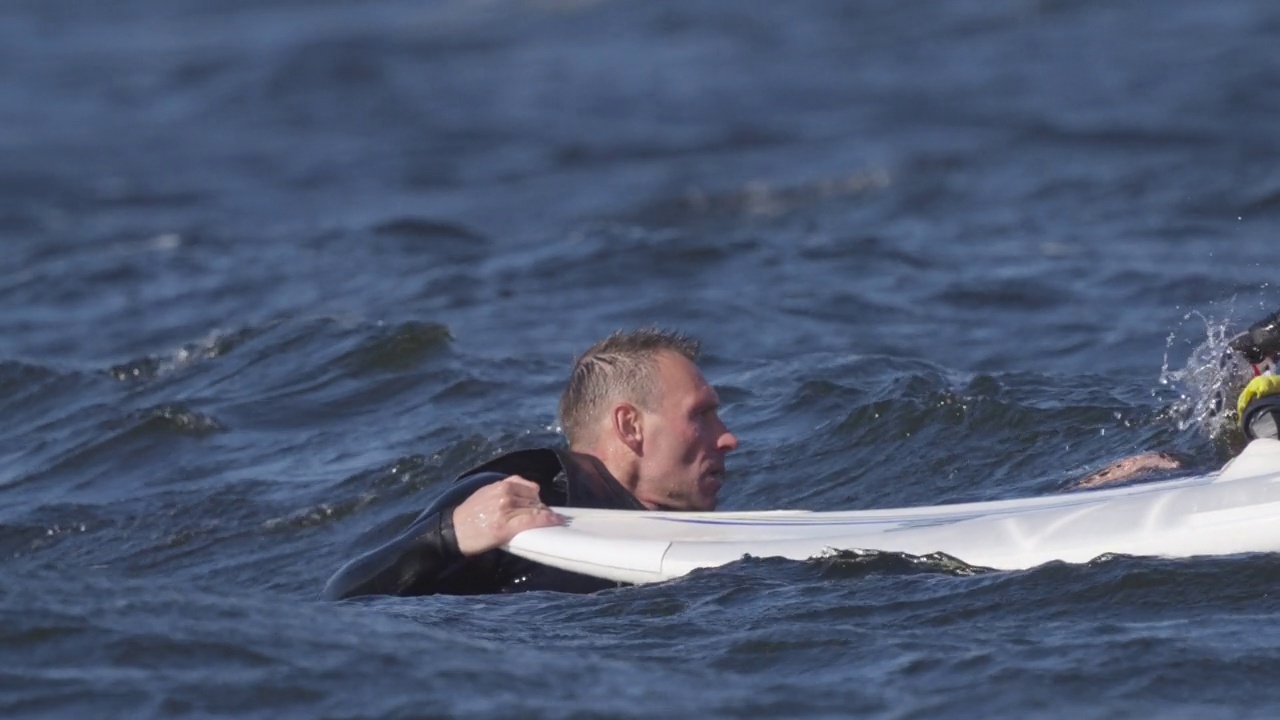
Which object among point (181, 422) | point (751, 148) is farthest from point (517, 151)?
point (181, 422)

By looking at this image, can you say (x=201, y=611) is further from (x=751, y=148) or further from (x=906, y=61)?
(x=906, y=61)

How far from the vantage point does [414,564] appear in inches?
252

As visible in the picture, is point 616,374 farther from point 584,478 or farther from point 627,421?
point 584,478

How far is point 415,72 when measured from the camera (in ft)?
86.5

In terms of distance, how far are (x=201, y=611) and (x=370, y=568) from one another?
77cm

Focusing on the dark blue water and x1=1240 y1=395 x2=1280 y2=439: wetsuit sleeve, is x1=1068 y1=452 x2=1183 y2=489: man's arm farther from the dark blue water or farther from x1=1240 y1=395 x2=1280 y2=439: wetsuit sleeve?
x1=1240 y1=395 x2=1280 y2=439: wetsuit sleeve

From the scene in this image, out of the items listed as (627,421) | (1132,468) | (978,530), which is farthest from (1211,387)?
(627,421)

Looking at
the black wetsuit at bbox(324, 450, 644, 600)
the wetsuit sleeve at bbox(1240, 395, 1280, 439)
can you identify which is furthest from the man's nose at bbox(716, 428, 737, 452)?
the wetsuit sleeve at bbox(1240, 395, 1280, 439)

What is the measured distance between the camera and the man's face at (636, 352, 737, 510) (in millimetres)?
6887

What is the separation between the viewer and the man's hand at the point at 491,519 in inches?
251

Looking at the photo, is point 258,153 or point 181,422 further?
point 258,153

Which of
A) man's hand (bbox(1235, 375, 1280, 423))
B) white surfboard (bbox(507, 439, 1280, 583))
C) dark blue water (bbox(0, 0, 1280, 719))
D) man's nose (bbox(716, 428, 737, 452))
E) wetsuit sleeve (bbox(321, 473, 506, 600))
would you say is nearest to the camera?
dark blue water (bbox(0, 0, 1280, 719))

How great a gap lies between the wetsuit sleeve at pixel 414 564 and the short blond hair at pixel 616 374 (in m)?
0.74

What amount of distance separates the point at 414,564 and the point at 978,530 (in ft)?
5.91
